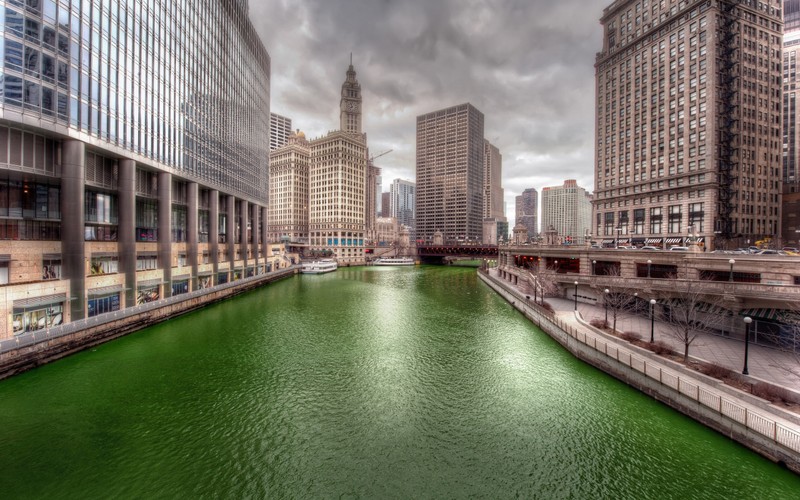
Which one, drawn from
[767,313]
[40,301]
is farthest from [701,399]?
[40,301]

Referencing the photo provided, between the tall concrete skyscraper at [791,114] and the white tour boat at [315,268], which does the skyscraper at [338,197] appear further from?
the tall concrete skyscraper at [791,114]

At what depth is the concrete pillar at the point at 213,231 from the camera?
194 ft

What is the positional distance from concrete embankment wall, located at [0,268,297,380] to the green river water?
1.03m

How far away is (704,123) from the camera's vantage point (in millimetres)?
65938

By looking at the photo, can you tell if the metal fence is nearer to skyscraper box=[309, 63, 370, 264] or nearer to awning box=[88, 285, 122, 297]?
awning box=[88, 285, 122, 297]

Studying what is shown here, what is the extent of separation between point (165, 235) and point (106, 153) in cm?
1261

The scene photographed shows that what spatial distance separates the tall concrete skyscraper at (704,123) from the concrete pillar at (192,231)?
3654 inches

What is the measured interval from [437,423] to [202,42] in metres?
73.2

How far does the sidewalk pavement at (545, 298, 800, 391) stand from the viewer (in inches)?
768

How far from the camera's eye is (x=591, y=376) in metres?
24.3

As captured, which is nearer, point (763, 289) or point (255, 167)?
point (763, 289)

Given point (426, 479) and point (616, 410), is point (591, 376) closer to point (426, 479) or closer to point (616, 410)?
point (616, 410)

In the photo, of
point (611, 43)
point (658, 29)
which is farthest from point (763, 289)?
point (611, 43)

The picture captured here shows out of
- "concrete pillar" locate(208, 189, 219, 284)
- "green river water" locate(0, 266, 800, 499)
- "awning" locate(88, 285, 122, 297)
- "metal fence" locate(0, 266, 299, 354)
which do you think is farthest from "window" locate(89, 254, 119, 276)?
"concrete pillar" locate(208, 189, 219, 284)
